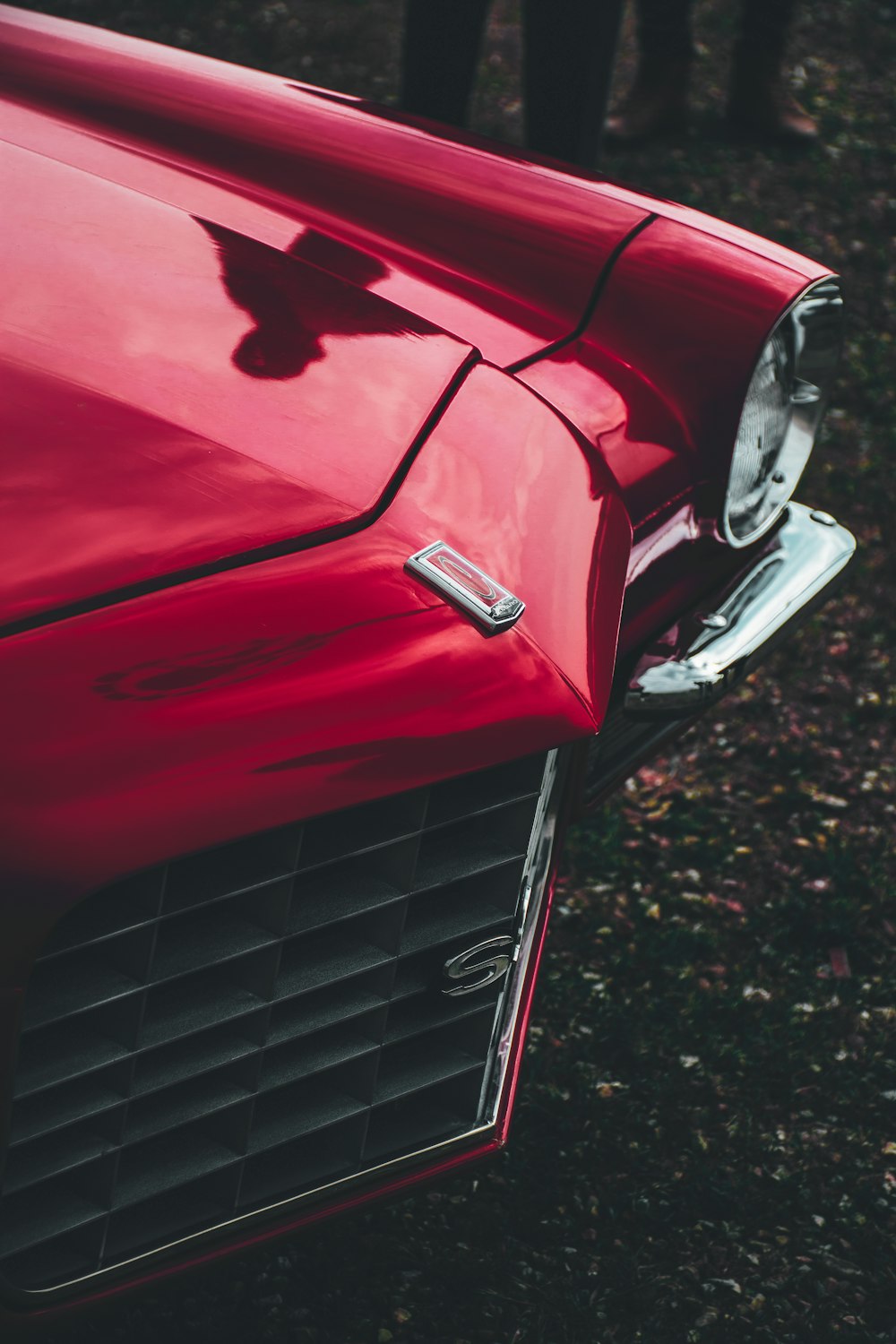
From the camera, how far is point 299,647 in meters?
1.10

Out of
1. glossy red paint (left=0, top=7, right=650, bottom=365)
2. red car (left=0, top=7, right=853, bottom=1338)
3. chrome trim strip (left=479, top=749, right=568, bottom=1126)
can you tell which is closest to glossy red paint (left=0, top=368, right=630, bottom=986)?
red car (left=0, top=7, right=853, bottom=1338)

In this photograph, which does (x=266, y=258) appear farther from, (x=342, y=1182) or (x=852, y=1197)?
(x=852, y=1197)

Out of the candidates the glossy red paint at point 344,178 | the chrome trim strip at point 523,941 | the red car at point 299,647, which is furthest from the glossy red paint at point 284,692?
the glossy red paint at point 344,178

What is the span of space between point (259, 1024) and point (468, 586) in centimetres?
46

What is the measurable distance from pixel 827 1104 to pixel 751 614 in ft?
2.56

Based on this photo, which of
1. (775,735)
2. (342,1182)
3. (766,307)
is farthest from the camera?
(775,735)

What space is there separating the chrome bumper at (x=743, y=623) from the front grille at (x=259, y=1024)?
0.36m

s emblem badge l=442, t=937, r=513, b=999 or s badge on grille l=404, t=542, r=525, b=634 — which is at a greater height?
s badge on grille l=404, t=542, r=525, b=634

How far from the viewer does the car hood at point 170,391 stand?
3.72 feet

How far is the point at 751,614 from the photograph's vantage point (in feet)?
5.78

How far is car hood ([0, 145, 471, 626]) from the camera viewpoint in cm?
113

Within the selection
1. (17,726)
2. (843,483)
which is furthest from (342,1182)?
(843,483)

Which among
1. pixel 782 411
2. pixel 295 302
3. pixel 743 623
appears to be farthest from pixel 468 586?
pixel 782 411

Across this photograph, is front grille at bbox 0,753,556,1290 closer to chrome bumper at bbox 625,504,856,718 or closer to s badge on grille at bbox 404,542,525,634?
s badge on grille at bbox 404,542,525,634
